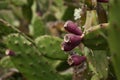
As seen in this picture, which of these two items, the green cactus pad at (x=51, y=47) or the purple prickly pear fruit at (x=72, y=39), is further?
the green cactus pad at (x=51, y=47)

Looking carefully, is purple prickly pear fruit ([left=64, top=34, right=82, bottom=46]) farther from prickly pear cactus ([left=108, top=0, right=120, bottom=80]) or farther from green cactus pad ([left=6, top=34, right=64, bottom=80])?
green cactus pad ([left=6, top=34, right=64, bottom=80])

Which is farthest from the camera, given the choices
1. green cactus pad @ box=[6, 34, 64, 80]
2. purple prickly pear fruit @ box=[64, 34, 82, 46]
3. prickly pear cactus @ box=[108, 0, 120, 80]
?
green cactus pad @ box=[6, 34, 64, 80]

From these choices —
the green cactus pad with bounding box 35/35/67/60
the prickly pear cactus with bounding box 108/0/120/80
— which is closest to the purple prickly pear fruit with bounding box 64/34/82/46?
the prickly pear cactus with bounding box 108/0/120/80

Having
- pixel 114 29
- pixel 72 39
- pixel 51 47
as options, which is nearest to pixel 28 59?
pixel 51 47

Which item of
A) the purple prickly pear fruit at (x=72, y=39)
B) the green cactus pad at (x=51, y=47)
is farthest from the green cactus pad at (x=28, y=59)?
the purple prickly pear fruit at (x=72, y=39)

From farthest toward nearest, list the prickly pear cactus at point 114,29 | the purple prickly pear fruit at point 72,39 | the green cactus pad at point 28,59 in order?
1. the green cactus pad at point 28,59
2. the purple prickly pear fruit at point 72,39
3. the prickly pear cactus at point 114,29

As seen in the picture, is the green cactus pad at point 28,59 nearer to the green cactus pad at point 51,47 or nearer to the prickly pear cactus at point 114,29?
the green cactus pad at point 51,47
